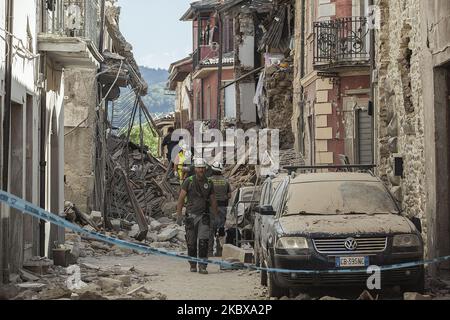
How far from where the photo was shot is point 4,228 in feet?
43.7

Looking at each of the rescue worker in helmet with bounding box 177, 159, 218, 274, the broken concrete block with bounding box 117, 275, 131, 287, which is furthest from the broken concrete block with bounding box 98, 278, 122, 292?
the rescue worker in helmet with bounding box 177, 159, 218, 274

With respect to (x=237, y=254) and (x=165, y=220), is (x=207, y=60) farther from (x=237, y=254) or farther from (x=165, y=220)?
(x=237, y=254)

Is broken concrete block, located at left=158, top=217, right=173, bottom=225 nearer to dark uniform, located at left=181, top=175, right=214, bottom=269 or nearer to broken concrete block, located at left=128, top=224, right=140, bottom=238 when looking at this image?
broken concrete block, located at left=128, top=224, right=140, bottom=238

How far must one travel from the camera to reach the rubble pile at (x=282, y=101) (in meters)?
35.7

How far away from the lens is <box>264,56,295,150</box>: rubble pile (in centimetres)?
3566

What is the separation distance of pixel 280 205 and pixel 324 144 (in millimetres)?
14515

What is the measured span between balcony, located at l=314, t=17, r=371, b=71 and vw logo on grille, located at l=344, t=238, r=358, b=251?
13730 mm

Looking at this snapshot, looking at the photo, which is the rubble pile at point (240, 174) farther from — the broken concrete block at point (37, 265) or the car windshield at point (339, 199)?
the car windshield at point (339, 199)

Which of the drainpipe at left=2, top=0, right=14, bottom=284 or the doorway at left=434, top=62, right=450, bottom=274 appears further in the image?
the doorway at left=434, top=62, right=450, bottom=274

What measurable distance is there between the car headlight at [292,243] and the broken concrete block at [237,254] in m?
5.57

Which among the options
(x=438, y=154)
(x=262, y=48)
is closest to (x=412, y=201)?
(x=438, y=154)

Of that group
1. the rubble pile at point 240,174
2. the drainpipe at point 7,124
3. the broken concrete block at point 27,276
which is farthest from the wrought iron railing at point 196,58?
the drainpipe at point 7,124

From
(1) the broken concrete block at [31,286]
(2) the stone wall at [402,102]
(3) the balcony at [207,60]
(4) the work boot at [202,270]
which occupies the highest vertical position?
(3) the balcony at [207,60]

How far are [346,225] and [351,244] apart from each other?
322mm
